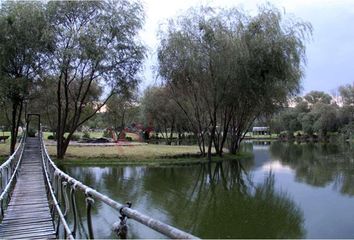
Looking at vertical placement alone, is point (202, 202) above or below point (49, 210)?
below

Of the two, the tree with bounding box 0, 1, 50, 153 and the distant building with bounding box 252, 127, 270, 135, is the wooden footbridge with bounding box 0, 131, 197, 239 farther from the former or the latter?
the distant building with bounding box 252, 127, 270, 135

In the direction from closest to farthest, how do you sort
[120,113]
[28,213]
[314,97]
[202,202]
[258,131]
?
[28,213]
[202,202]
[120,113]
[314,97]
[258,131]

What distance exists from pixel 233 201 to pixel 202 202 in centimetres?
104

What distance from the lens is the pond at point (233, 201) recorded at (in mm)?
10055

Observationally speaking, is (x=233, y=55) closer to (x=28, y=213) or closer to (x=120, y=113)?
(x=28, y=213)

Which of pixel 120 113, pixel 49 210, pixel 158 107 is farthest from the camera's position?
pixel 120 113

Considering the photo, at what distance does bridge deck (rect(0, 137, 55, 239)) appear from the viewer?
6480 mm

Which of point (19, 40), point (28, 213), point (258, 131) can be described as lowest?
point (28, 213)

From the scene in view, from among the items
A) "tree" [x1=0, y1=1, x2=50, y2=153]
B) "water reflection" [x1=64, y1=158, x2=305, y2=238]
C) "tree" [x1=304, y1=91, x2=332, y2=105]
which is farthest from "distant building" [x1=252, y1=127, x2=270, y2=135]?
"tree" [x1=0, y1=1, x2=50, y2=153]

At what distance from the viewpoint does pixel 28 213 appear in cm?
784

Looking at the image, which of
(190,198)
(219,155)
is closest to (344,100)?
(219,155)

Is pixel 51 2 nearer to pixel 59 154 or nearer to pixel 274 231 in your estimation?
pixel 59 154

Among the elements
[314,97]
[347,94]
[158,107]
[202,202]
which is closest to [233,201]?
[202,202]

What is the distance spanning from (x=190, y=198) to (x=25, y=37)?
16.3 meters
